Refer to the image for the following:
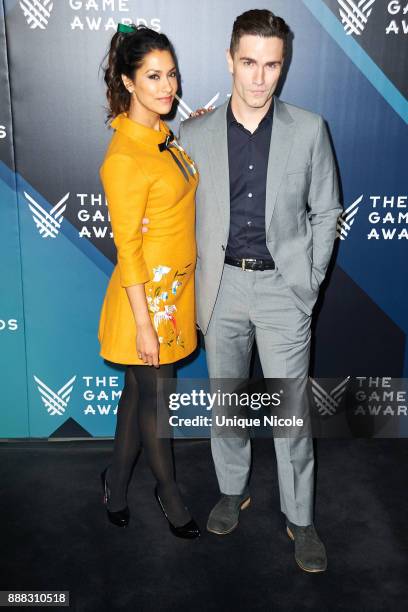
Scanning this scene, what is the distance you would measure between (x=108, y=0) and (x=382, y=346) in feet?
6.38

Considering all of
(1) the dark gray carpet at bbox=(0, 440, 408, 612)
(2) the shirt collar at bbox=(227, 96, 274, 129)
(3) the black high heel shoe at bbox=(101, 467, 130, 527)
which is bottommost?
(1) the dark gray carpet at bbox=(0, 440, 408, 612)

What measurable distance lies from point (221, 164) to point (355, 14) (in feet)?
3.37

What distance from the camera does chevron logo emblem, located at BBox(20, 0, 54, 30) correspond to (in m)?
2.79

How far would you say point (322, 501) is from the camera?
2.90 metres

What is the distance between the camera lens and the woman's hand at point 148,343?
2.34 m

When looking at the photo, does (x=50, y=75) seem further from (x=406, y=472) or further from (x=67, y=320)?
(x=406, y=472)

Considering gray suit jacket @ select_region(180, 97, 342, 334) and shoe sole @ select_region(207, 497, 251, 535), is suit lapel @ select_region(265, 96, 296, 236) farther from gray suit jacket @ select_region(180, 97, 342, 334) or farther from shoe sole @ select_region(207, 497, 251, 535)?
shoe sole @ select_region(207, 497, 251, 535)

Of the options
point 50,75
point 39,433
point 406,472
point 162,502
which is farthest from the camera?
point 39,433

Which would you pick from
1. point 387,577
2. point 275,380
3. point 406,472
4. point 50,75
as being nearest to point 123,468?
point 275,380

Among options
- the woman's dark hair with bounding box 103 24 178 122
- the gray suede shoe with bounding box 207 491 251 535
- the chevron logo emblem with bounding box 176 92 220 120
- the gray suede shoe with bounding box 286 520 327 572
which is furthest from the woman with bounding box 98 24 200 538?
the chevron logo emblem with bounding box 176 92 220 120

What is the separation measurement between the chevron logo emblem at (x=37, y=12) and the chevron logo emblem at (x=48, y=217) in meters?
0.69

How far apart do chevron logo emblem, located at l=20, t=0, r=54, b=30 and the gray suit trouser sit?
1301 millimetres

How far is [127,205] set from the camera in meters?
2.19

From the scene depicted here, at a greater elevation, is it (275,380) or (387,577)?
(275,380)
